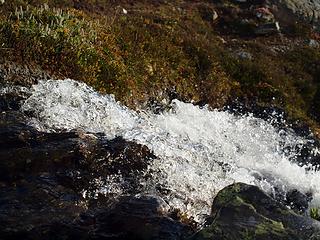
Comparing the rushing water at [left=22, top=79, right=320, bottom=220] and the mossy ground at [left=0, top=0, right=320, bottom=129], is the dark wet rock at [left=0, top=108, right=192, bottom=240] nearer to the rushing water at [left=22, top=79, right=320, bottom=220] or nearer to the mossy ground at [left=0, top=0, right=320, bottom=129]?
the rushing water at [left=22, top=79, right=320, bottom=220]

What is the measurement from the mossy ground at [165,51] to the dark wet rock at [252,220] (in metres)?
8.79

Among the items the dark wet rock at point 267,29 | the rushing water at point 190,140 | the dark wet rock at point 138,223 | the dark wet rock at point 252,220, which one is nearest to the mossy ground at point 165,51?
the dark wet rock at point 267,29

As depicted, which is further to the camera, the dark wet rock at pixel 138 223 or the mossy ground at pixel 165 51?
the mossy ground at pixel 165 51

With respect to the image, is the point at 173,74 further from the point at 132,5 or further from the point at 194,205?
the point at 194,205

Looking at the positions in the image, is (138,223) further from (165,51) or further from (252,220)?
(165,51)

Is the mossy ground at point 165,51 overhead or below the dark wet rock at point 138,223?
below

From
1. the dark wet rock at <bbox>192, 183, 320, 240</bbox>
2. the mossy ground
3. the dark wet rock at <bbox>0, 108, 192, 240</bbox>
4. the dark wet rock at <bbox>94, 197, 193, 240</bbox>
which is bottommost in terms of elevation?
the mossy ground

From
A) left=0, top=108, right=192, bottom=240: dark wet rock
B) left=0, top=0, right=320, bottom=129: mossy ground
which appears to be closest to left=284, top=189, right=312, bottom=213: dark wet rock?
left=0, top=108, right=192, bottom=240: dark wet rock

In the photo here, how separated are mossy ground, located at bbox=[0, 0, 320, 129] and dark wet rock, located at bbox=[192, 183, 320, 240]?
879cm

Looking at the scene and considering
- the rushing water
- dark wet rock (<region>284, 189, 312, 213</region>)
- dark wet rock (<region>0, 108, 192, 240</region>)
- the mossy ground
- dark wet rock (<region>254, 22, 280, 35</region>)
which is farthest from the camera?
dark wet rock (<region>254, 22, 280, 35</region>)

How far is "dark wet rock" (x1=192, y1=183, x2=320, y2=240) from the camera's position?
698 centimetres

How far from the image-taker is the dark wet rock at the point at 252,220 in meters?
6.98

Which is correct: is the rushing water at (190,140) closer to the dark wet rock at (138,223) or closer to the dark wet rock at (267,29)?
the dark wet rock at (138,223)

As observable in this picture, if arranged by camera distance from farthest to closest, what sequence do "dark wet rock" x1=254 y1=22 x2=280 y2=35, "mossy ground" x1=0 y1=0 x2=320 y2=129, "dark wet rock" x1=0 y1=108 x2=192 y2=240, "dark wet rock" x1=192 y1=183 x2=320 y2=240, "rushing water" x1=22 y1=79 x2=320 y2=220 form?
1. "dark wet rock" x1=254 y1=22 x2=280 y2=35
2. "mossy ground" x1=0 y1=0 x2=320 y2=129
3. "rushing water" x1=22 y1=79 x2=320 y2=220
4. "dark wet rock" x1=0 y1=108 x2=192 y2=240
5. "dark wet rock" x1=192 y1=183 x2=320 y2=240
